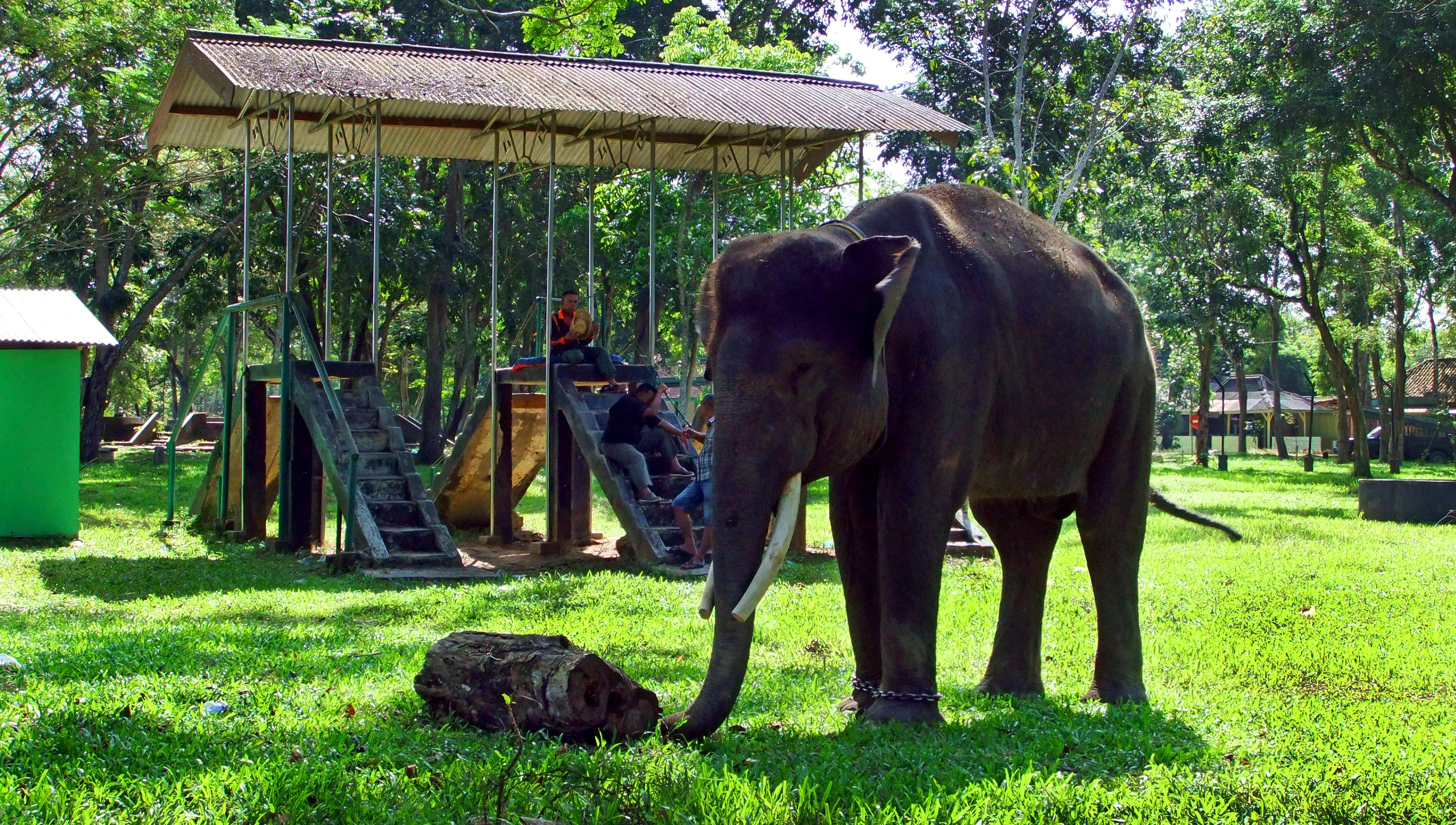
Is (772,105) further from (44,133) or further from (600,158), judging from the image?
(44,133)

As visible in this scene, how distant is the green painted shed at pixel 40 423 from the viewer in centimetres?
1478

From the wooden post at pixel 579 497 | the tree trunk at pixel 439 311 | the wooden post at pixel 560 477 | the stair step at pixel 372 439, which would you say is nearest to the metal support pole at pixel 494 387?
the wooden post at pixel 560 477

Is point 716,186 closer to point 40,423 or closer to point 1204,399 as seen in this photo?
point 40,423

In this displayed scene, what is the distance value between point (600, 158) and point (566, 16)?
7.75 meters

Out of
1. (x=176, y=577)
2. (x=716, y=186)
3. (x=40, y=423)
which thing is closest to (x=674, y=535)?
(x=176, y=577)

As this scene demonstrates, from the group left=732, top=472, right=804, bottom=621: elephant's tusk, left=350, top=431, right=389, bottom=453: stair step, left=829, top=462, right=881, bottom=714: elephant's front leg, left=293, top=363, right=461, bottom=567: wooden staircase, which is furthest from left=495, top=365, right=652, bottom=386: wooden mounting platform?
left=732, top=472, right=804, bottom=621: elephant's tusk

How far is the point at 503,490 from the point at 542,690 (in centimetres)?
1097

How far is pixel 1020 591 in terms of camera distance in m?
6.99

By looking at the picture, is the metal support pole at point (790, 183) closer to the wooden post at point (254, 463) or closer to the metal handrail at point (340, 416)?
the metal handrail at point (340, 416)

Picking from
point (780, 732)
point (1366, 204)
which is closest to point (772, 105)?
point (780, 732)

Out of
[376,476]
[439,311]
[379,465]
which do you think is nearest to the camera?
[376,476]

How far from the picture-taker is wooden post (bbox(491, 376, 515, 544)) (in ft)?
52.1

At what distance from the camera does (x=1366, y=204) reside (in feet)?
121

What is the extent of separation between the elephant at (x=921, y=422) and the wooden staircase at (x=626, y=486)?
642 cm
